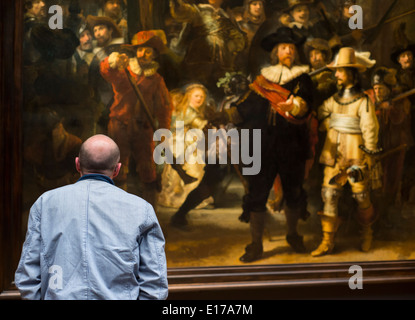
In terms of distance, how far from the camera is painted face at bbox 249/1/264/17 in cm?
576

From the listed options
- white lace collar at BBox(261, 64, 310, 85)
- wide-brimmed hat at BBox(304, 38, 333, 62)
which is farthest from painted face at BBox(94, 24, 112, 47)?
wide-brimmed hat at BBox(304, 38, 333, 62)

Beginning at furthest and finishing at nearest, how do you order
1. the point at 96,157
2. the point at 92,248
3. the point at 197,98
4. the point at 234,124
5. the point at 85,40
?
the point at 234,124 → the point at 197,98 → the point at 85,40 → the point at 96,157 → the point at 92,248

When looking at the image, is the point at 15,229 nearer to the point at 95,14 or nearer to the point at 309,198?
the point at 95,14

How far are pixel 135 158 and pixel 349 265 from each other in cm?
300

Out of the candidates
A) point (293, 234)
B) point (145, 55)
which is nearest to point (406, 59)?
point (293, 234)

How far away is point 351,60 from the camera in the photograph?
19.6ft

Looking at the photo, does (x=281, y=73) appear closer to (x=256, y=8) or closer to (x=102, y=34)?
(x=256, y=8)

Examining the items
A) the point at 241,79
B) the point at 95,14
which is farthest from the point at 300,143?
the point at 95,14

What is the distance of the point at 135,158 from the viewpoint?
5.54m

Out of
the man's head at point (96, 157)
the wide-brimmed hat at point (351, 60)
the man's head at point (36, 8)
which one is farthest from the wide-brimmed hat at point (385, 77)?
the man's head at point (96, 157)

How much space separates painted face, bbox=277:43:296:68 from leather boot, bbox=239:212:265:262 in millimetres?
1908

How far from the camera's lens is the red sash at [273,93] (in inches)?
229

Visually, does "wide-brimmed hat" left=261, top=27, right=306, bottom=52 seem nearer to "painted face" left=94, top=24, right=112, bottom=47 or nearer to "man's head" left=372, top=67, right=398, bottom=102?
"man's head" left=372, top=67, right=398, bottom=102

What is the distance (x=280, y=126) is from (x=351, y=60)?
1.26 metres
